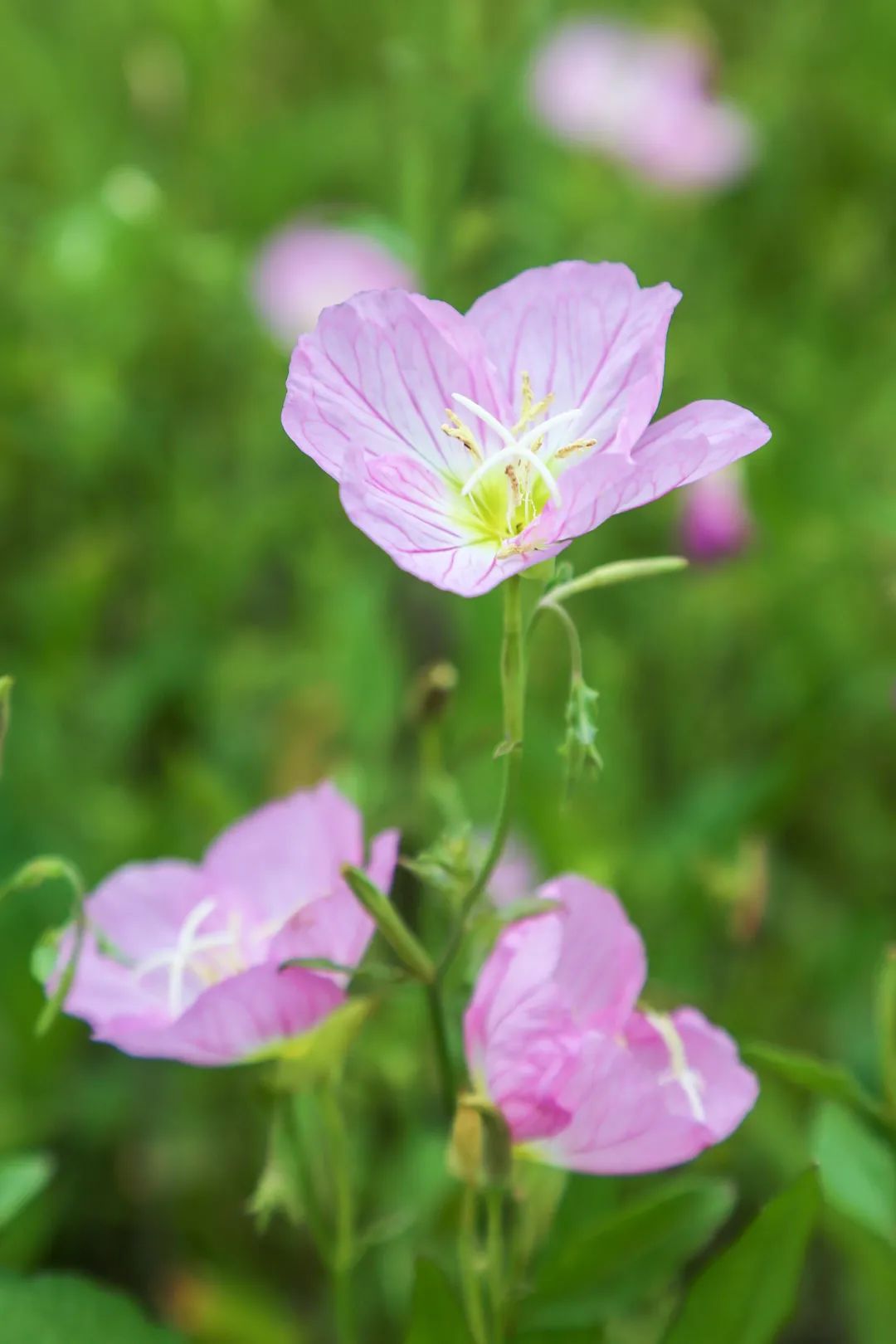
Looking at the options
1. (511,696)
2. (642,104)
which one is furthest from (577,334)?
(642,104)

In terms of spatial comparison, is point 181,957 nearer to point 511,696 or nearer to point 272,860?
point 272,860

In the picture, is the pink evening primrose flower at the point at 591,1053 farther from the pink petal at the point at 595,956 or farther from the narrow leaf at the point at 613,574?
the narrow leaf at the point at 613,574

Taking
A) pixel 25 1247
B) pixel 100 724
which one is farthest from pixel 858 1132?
pixel 100 724

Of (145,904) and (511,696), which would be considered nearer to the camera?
→ (511,696)

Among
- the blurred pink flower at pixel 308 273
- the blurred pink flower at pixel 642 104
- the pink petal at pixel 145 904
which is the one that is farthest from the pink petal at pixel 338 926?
the blurred pink flower at pixel 642 104

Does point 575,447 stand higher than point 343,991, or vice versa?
point 575,447

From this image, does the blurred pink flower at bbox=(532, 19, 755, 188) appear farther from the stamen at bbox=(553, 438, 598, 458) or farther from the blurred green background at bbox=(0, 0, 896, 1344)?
the stamen at bbox=(553, 438, 598, 458)
